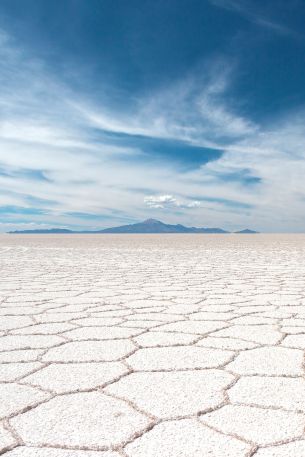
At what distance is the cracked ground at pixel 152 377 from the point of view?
3.26 feet

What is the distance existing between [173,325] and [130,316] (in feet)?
1.00

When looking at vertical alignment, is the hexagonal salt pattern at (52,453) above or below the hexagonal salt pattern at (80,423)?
below

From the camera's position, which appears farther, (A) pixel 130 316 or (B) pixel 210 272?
(B) pixel 210 272

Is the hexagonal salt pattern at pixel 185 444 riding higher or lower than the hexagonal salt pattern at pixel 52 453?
higher

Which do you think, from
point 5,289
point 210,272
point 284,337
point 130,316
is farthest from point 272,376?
point 210,272

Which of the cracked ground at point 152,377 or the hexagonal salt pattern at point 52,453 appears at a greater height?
the cracked ground at point 152,377

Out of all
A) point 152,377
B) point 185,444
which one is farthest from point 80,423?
point 152,377

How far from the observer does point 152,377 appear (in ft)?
4.59

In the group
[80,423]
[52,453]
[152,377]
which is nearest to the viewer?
[52,453]

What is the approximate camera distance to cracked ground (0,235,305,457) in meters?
0.99

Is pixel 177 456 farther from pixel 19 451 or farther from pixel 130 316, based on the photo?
pixel 130 316

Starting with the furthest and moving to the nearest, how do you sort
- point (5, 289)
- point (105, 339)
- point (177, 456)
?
1. point (5, 289)
2. point (105, 339)
3. point (177, 456)

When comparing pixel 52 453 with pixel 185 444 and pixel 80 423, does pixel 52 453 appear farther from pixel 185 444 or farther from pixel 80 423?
pixel 185 444

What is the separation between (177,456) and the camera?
3.05 feet
